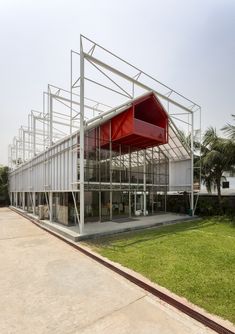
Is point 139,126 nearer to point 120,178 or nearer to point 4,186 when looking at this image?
point 120,178

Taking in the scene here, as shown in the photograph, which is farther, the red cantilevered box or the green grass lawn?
the red cantilevered box

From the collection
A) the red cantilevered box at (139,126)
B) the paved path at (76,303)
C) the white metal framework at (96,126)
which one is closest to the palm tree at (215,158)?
the white metal framework at (96,126)

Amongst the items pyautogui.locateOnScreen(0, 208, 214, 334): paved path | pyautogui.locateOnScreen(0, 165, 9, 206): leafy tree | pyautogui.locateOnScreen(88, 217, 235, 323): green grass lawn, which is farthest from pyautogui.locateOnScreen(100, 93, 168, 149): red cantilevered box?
pyautogui.locateOnScreen(0, 165, 9, 206): leafy tree

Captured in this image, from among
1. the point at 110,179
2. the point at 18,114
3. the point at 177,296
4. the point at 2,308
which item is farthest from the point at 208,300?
the point at 18,114

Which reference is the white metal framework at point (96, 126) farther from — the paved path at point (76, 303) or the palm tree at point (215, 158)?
the paved path at point (76, 303)

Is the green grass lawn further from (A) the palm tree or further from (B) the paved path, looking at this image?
(A) the palm tree

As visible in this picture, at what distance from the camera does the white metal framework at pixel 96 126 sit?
11.1m

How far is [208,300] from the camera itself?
4.55m

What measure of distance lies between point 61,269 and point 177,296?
11.0ft

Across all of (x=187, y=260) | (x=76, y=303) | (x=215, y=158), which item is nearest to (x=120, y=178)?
(x=215, y=158)

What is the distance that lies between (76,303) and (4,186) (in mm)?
33921

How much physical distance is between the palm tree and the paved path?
449 inches

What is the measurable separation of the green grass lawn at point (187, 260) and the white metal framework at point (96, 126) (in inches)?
110

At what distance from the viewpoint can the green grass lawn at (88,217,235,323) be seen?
4777 mm
